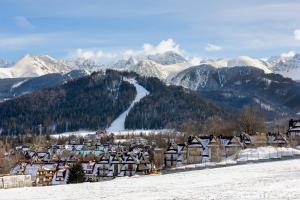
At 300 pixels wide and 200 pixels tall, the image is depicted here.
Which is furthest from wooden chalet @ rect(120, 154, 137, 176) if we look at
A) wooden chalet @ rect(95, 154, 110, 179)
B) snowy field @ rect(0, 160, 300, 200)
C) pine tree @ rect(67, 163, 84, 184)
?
snowy field @ rect(0, 160, 300, 200)

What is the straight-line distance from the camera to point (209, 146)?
104 meters

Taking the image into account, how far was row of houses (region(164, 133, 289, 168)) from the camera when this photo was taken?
9906 centimetres

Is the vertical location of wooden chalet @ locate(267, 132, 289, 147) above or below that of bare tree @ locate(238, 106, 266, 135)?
below

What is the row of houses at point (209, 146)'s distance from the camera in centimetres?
9906

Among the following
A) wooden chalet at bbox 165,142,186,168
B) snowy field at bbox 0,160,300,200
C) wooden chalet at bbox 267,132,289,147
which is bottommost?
snowy field at bbox 0,160,300,200

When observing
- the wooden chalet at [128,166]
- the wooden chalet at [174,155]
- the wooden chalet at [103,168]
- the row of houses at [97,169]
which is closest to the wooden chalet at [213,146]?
the wooden chalet at [174,155]

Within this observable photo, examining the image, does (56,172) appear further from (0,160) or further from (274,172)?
(274,172)

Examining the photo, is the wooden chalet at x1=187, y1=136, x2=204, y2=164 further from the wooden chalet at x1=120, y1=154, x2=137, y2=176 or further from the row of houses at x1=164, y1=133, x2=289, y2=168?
the wooden chalet at x1=120, y1=154, x2=137, y2=176

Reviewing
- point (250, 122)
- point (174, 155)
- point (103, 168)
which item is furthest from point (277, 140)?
point (103, 168)

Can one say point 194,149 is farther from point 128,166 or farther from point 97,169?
point 97,169

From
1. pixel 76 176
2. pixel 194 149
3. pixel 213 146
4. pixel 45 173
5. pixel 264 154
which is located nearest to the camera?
pixel 76 176

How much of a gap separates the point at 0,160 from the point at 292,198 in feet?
399

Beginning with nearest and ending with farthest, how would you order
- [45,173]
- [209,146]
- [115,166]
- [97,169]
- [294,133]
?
[209,146], [45,173], [115,166], [97,169], [294,133]

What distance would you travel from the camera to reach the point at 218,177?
1875 inches
